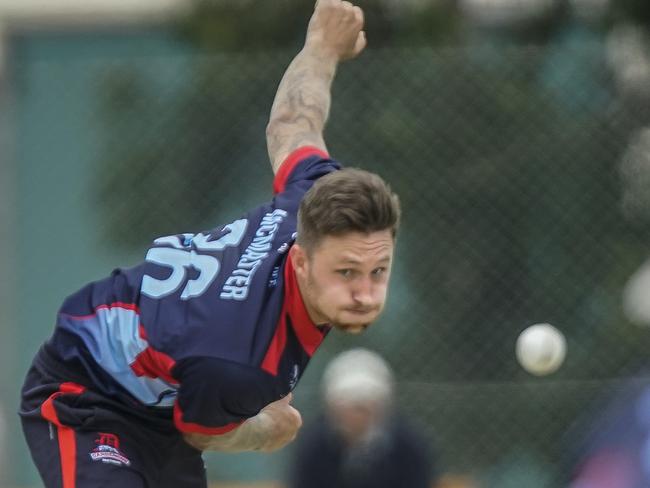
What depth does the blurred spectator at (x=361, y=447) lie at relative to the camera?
301 inches

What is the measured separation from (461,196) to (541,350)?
3.76 feet

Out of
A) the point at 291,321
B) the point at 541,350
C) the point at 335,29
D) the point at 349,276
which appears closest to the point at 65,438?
the point at 291,321

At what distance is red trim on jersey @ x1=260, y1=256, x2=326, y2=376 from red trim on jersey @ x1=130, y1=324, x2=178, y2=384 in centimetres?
29

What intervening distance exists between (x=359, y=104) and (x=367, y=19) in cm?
92

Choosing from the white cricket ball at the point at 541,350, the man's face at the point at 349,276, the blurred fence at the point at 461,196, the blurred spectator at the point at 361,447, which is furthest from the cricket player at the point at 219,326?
the blurred fence at the point at 461,196

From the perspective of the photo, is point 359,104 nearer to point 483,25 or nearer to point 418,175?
point 418,175

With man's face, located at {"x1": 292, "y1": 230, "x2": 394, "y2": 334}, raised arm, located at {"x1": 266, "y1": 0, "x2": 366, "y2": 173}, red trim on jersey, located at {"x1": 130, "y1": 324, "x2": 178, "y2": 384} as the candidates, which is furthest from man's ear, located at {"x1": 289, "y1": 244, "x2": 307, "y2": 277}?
raised arm, located at {"x1": 266, "y1": 0, "x2": 366, "y2": 173}

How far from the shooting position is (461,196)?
341 inches

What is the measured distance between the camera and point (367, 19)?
9555mm

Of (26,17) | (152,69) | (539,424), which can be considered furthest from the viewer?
(26,17)

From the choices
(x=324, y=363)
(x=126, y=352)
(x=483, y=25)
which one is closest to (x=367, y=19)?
(x=483, y=25)

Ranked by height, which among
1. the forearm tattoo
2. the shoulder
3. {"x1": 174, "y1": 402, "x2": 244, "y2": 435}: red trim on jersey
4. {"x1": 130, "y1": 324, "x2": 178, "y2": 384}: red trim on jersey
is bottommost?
{"x1": 174, "y1": 402, "x2": 244, "y2": 435}: red trim on jersey

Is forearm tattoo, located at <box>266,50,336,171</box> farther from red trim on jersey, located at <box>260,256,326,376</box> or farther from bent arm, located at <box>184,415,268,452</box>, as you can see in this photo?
bent arm, located at <box>184,415,268,452</box>

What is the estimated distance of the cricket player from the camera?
164 inches
